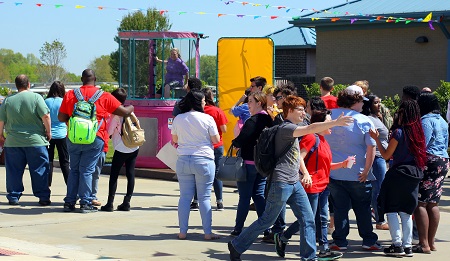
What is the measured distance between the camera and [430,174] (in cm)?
959

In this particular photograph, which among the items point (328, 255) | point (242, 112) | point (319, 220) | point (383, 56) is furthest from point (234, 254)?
point (383, 56)

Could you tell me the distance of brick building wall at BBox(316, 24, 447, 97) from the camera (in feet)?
89.8

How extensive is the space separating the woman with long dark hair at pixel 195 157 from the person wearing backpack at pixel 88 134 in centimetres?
186

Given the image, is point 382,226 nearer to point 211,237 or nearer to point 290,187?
point 211,237

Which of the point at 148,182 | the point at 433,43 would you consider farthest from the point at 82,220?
the point at 433,43

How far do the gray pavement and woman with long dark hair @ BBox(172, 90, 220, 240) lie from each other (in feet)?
1.08

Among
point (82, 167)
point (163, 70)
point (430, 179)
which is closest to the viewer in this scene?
point (430, 179)

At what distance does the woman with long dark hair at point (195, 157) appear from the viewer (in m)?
10.1

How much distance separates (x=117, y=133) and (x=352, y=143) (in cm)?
389

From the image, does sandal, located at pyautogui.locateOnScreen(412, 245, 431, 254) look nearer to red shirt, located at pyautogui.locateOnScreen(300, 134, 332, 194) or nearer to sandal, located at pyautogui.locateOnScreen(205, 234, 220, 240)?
red shirt, located at pyautogui.locateOnScreen(300, 134, 332, 194)

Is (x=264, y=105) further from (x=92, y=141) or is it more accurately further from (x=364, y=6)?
(x=364, y=6)

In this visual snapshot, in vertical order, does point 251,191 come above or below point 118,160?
below

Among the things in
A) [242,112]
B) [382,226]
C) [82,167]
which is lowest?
[382,226]

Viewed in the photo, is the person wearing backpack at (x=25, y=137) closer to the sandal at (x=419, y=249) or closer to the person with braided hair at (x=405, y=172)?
the person with braided hair at (x=405, y=172)
